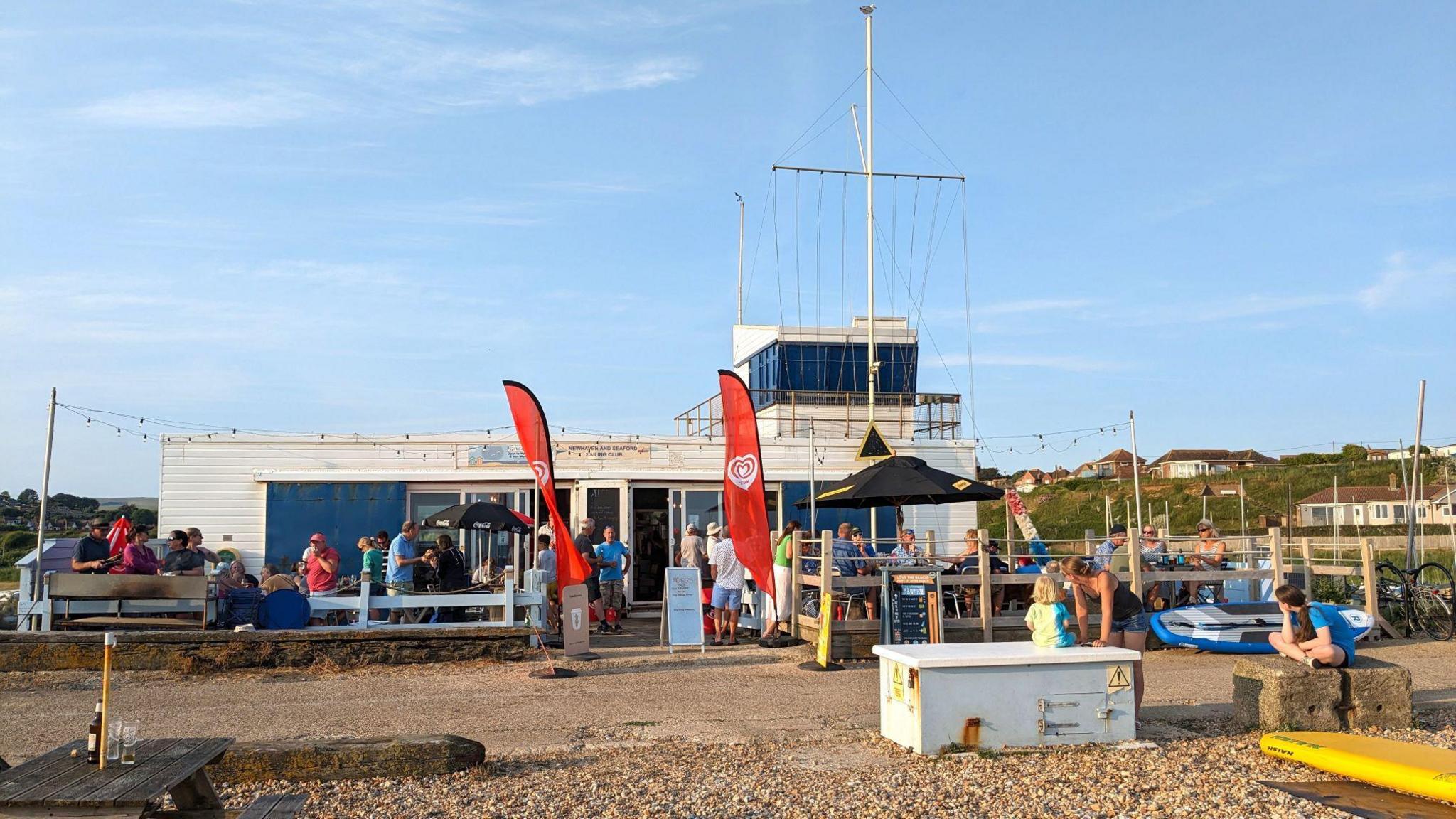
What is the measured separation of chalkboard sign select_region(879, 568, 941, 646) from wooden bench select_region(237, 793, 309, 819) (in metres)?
7.34

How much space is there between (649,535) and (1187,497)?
139ft

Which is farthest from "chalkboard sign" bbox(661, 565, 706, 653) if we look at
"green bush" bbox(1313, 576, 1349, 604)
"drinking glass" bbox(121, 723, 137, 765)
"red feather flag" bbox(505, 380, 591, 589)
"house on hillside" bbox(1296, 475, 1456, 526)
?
"house on hillside" bbox(1296, 475, 1456, 526)

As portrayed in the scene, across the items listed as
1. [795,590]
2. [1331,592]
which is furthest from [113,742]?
[1331,592]

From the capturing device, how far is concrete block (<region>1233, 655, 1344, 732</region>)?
7.96 metres

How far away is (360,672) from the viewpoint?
11461mm

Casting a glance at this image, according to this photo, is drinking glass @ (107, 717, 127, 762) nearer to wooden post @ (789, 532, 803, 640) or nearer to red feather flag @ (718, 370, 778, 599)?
red feather flag @ (718, 370, 778, 599)

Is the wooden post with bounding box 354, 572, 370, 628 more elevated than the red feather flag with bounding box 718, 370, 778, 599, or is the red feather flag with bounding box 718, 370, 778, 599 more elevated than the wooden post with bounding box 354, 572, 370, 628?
the red feather flag with bounding box 718, 370, 778, 599

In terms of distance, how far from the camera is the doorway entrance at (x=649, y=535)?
1939 cm

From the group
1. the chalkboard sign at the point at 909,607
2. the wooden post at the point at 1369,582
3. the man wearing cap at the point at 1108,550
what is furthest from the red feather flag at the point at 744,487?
the wooden post at the point at 1369,582

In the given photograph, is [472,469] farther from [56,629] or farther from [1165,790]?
[1165,790]

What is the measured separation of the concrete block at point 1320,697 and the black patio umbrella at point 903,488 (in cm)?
562

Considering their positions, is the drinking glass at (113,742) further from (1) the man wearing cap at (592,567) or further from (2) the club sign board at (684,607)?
(1) the man wearing cap at (592,567)

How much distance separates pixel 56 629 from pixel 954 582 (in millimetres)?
9003

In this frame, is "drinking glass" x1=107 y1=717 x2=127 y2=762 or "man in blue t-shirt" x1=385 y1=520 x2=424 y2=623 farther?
"man in blue t-shirt" x1=385 y1=520 x2=424 y2=623
